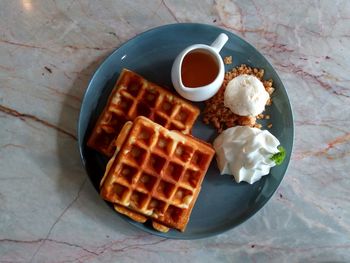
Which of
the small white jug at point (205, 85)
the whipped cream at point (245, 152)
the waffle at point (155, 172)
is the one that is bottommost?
the waffle at point (155, 172)

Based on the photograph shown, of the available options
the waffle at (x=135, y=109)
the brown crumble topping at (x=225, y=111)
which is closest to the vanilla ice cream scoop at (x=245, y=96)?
the brown crumble topping at (x=225, y=111)

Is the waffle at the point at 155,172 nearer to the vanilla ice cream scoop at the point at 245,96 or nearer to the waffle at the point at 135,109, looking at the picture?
the waffle at the point at 135,109

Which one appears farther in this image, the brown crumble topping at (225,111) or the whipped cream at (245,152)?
the brown crumble topping at (225,111)

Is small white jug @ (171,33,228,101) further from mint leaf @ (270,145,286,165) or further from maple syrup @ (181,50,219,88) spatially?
mint leaf @ (270,145,286,165)

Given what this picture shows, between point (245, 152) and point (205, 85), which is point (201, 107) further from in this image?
point (245, 152)

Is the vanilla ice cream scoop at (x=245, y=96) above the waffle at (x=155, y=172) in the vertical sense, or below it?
above

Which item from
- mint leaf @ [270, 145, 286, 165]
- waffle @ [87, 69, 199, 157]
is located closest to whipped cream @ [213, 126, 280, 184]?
mint leaf @ [270, 145, 286, 165]
